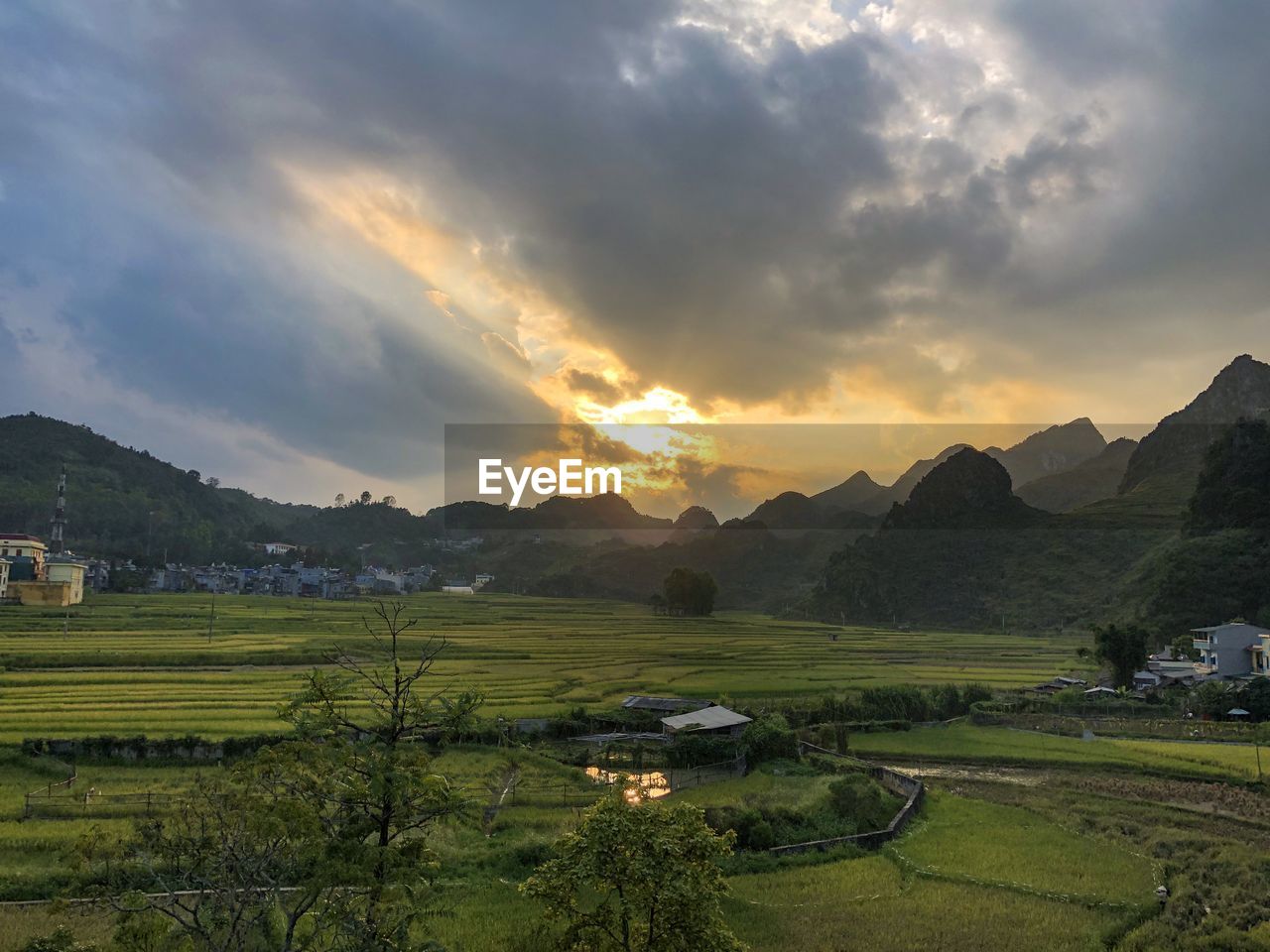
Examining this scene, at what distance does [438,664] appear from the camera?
160 ft

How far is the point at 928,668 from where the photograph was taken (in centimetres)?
5434

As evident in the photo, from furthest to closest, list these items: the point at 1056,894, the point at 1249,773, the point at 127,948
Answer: the point at 1249,773 → the point at 1056,894 → the point at 127,948

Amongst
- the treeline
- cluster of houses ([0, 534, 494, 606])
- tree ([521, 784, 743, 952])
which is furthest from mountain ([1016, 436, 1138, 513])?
tree ([521, 784, 743, 952])

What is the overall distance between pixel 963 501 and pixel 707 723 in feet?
355

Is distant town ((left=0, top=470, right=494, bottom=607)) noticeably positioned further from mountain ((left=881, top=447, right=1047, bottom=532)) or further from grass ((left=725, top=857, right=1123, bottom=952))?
mountain ((left=881, top=447, right=1047, bottom=532))

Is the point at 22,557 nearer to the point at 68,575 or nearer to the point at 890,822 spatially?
the point at 68,575

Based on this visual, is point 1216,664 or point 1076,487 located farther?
point 1076,487

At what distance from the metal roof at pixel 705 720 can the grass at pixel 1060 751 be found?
19.0 feet

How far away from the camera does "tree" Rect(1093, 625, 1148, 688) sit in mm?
47719

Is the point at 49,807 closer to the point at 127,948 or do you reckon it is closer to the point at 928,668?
the point at 127,948

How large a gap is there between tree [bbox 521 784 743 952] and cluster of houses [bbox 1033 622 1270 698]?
43.4 metres

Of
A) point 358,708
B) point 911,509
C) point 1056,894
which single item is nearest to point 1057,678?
point 1056,894

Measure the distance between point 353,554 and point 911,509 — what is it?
4569 inches

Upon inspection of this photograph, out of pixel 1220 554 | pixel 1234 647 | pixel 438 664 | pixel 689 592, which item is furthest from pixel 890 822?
pixel 689 592
